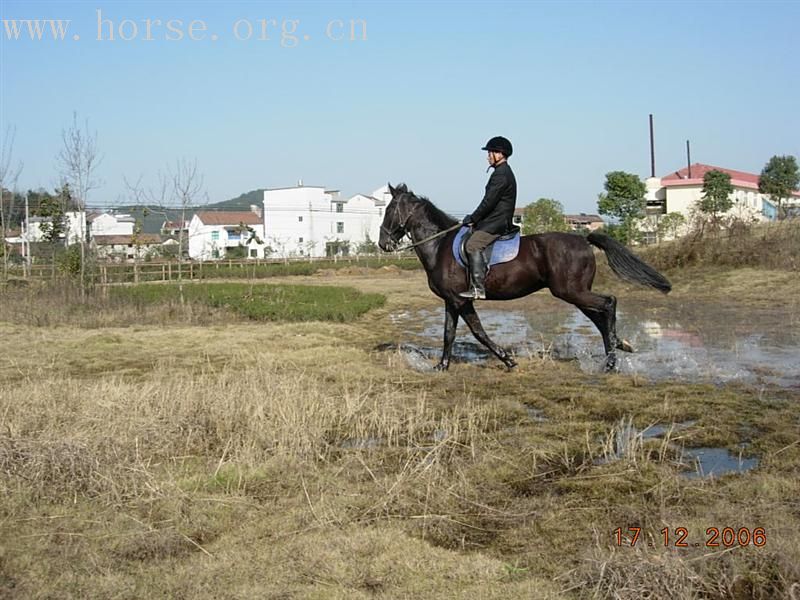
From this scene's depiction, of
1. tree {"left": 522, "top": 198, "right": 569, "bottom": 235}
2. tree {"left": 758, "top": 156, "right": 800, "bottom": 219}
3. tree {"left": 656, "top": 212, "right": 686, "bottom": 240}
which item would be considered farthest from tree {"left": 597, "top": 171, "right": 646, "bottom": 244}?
tree {"left": 758, "top": 156, "right": 800, "bottom": 219}

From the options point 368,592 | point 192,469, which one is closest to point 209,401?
point 192,469

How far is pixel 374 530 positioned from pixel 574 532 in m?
1.19

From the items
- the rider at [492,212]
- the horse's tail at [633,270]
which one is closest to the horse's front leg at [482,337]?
the rider at [492,212]

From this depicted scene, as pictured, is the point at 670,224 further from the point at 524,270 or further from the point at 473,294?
the point at 473,294

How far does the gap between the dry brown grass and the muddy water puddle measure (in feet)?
4.20

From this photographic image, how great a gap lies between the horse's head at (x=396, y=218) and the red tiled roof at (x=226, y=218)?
3489 inches

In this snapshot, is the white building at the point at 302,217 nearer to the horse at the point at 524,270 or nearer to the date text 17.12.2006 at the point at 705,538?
the horse at the point at 524,270

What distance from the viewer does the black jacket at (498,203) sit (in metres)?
9.80

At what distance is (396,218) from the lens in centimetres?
1107

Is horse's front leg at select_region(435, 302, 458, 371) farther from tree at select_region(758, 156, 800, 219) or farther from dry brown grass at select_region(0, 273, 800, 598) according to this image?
tree at select_region(758, 156, 800, 219)

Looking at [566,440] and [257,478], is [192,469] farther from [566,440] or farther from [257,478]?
[566,440]

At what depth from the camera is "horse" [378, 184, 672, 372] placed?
33.6ft

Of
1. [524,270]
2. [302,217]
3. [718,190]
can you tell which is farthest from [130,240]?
[302,217]

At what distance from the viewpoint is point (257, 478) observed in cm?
559
